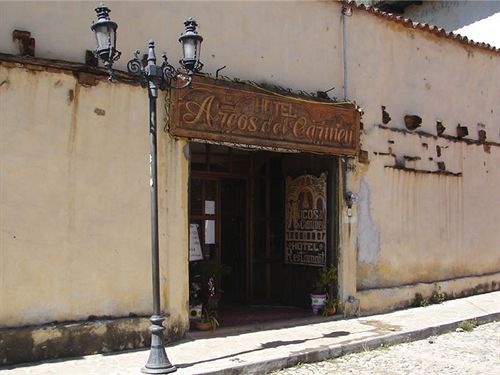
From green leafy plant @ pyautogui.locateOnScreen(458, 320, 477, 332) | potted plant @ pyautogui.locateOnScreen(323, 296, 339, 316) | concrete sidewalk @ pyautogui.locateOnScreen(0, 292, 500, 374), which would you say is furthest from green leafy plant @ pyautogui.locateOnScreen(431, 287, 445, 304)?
potted plant @ pyautogui.locateOnScreen(323, 296, 339, 316)

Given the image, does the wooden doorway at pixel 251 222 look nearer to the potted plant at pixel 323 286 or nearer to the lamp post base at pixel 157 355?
the potted plant at pixel 323 286

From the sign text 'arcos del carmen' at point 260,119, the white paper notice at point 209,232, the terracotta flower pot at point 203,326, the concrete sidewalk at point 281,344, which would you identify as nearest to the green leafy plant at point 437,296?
the concrete sidewalk at point 281,344

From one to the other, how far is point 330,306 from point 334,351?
207cm

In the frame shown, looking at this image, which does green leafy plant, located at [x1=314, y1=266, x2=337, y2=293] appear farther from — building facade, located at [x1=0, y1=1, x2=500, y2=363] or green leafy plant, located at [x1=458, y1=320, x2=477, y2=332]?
green leafy plant, located at [x1=458, y1=320, x2=477, y2=332]

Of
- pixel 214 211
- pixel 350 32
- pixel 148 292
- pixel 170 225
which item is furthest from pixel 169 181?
pixel 350 32

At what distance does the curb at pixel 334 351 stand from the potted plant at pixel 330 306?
143 centimetres

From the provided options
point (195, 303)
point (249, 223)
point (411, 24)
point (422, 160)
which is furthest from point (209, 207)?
Answer: point (411, 24)

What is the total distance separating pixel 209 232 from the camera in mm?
10172

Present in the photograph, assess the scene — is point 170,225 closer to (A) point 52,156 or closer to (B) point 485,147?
(A) point 52,156

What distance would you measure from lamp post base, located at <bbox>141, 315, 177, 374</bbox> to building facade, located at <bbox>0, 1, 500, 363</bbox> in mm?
1007

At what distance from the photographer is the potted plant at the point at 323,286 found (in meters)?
9.55

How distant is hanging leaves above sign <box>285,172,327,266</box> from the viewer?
9.87 meters

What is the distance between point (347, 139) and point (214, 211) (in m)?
2.58

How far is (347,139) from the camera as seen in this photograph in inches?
379
